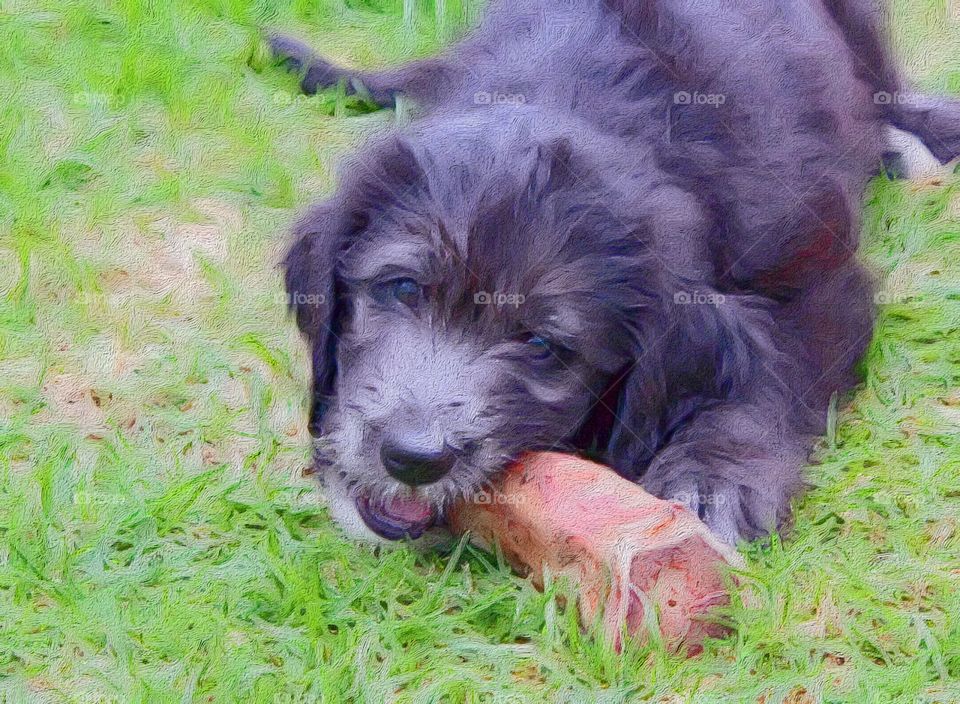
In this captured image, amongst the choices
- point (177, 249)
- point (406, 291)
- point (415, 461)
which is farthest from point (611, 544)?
point (177, 249)

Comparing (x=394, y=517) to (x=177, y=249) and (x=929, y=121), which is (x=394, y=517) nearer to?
(x=177, y=249)

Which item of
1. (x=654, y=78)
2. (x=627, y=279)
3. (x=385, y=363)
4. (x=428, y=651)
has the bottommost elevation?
(x=428, y=651)

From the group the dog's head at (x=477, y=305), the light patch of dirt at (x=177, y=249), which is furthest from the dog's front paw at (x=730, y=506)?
the light patch of dirt at (x=177, y=249)

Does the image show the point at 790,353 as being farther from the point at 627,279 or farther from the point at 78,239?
the point at 78,239

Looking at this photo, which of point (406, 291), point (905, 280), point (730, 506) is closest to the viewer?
point (406, 291)

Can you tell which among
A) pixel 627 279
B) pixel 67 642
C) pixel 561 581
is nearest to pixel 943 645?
pixel 561 581

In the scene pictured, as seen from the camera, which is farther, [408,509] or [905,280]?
[905,280]

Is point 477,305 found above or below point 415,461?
above

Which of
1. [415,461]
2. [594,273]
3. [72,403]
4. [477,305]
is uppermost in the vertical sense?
[594,273]
